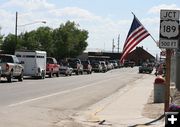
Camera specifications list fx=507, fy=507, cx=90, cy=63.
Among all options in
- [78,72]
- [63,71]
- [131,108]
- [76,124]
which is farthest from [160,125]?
[78,72]

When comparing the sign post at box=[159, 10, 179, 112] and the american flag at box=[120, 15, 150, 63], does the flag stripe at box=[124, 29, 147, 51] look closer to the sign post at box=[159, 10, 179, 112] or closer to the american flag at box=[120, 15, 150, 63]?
the american flag at box=[120, 15, 150, 63]

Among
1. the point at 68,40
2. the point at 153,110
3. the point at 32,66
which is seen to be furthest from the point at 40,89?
the point at 68,40

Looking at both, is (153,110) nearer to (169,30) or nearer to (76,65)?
(169,30)

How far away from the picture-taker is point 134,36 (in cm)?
1881

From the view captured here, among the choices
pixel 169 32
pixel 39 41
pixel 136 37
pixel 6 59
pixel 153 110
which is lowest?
pixel 153 110

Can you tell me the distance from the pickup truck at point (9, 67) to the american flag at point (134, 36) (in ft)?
64.9

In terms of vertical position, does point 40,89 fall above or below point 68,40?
below

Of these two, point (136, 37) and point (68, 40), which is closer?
point (136, 37)

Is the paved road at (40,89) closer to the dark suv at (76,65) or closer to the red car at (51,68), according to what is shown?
the red car at (51,68)

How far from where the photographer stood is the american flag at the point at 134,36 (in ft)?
60.5

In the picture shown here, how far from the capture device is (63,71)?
59.3m

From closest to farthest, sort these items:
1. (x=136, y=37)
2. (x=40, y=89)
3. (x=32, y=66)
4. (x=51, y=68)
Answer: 1. (x=136, y=37)
2. (x=40, y=89)
3. (x=32, y=66)
4. (x=51, y=68)

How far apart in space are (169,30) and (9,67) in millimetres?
25250

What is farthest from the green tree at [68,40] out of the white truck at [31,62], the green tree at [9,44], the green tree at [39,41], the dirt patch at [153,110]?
the dirt patch at [153,110]
